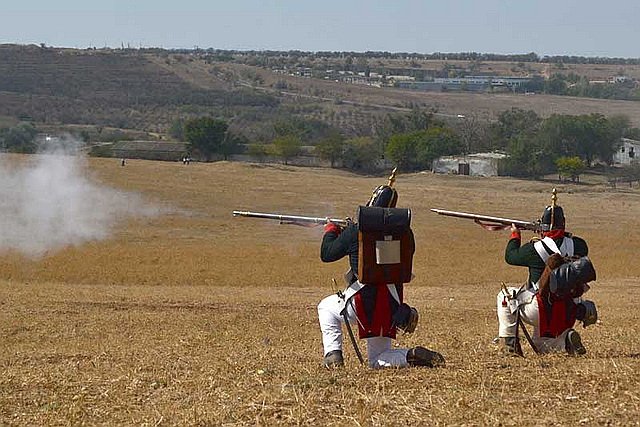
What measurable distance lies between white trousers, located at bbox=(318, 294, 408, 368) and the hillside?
341 feet

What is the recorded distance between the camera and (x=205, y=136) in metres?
88.3

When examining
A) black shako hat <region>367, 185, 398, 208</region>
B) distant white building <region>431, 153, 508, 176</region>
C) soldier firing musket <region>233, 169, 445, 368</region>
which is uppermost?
black shako hat <region>367, 185, 398, 208</region>

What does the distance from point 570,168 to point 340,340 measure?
241 feet

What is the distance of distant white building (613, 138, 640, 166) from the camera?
9206 centimetres

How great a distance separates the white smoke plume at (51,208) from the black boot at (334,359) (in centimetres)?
2784

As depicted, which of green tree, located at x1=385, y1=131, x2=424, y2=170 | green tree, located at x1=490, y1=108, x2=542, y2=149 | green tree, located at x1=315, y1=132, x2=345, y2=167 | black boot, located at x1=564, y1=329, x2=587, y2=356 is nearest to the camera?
black boot, located at x1=564, y1=329, x2=587, y2=356

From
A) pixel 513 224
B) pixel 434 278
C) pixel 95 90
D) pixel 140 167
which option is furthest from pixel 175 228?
pixel 95 90

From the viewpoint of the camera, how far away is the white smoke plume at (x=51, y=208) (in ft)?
128

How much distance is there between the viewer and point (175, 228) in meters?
48.1

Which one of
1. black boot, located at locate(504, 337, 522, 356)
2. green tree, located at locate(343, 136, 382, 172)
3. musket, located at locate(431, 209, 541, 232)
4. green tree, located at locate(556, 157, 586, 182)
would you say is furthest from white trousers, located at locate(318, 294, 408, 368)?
green tree, located at locate(343, 136, 382, 172)

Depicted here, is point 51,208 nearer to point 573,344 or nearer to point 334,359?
point 573,344

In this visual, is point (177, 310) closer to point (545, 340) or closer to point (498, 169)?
point (545, 340)

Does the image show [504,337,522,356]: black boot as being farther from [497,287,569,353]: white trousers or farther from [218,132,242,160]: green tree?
[218,132,242,160]: green tree

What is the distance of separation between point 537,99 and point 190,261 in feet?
492
